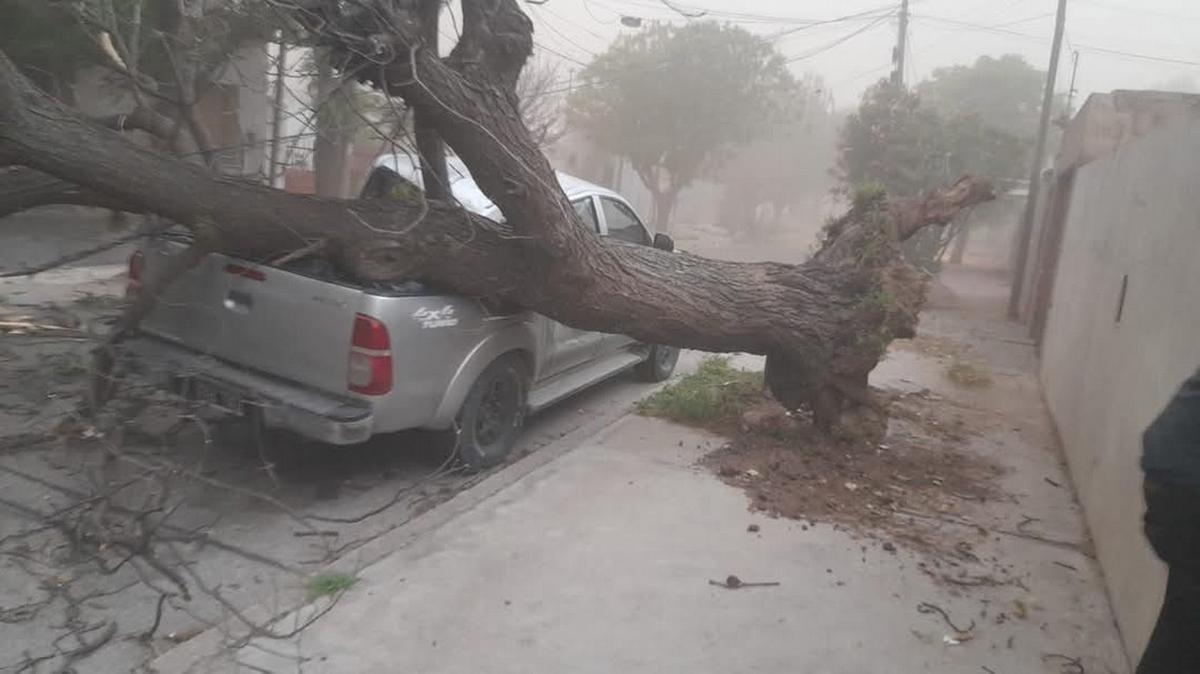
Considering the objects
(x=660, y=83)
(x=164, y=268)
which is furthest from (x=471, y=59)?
(x=660, y=83)

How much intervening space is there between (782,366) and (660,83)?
22.6m

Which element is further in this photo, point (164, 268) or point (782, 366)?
point (782, 366)

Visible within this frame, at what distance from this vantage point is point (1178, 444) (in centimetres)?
202

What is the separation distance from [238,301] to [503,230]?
1.55m

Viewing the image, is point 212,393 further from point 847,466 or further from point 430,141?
point 847,466

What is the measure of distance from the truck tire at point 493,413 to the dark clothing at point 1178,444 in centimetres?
374

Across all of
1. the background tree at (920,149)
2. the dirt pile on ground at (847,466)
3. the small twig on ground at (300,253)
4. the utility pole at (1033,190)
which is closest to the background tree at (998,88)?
the utility pole at (1033,190)

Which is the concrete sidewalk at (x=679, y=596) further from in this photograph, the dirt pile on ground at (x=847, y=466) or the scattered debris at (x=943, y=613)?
the dirt pile on ground at (x=847, y=466)

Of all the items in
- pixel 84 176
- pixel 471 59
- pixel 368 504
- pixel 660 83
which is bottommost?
pixel 368 504

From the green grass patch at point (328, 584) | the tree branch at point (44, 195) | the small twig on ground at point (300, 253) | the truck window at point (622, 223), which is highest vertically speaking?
the truck window at point (622, 223)

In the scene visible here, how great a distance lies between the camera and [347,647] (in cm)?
331

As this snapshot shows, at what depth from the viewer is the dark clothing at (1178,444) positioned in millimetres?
1991

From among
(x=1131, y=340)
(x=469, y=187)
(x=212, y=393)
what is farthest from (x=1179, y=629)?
(x=469, y=187)

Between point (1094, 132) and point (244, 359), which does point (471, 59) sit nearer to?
point (244, 359)
